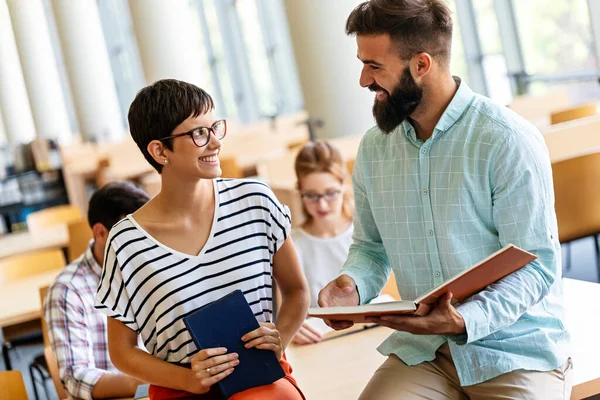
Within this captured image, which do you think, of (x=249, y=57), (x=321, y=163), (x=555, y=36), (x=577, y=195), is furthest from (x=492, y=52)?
(x=249, y=57)

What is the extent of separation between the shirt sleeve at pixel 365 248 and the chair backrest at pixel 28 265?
2.90 metres

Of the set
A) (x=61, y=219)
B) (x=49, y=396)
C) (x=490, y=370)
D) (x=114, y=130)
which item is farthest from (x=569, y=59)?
(x=114, y=130)

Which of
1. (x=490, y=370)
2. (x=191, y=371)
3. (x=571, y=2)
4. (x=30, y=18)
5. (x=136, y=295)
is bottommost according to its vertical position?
(x=490, y=370)

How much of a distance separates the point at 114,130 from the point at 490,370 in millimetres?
12449

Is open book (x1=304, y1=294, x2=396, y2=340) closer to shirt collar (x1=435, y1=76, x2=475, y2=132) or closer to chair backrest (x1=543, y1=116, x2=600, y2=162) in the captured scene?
shirt collar (x1=435, y1=76, x2=475, y2=132)

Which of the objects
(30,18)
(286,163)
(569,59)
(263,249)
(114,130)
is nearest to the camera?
(263,249)

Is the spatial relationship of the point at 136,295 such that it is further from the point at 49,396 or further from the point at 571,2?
the point at 571,2

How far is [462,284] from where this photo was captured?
1.67m

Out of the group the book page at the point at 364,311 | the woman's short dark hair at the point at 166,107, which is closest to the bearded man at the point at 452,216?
the book page at the point at 364,311

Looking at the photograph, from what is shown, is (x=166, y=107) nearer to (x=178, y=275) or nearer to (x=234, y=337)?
(x=178, y=275)

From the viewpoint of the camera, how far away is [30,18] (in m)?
15.4

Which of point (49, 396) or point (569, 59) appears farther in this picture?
point (569, 59)

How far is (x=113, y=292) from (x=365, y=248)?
673 mm

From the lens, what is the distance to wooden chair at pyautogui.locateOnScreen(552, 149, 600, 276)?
382cm
